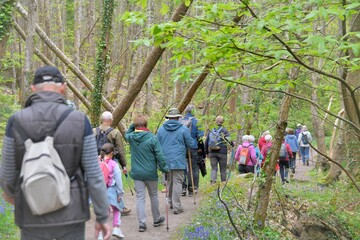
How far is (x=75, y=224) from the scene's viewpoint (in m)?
2.94

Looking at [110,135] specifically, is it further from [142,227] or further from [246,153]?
[246,153]

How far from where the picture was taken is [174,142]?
8562mm

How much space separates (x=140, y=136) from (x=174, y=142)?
152 centimetres

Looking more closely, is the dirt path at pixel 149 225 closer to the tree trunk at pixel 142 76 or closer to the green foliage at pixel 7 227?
the green foliage at pixel 7 227

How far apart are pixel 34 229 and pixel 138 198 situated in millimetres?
4543

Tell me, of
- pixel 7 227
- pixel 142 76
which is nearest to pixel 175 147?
pixel 142 76

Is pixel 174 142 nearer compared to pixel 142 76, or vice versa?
pixel 174 142

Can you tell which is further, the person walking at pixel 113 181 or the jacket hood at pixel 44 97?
the person walking at pixel 113 181

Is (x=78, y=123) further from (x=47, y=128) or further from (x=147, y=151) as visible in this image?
(x=147, y=151)

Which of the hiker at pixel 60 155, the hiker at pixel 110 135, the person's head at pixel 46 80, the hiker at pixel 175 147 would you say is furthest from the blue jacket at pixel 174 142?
the person's head at pixel 46 80

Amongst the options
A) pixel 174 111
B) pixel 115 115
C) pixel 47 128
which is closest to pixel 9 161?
pixel 47 128

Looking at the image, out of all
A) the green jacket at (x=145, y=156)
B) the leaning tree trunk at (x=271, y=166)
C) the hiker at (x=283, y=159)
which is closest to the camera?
the leaning tree trunk at (x=271, y=166)

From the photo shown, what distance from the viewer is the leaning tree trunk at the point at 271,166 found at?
23.0 ft

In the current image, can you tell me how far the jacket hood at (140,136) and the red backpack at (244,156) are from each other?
6.11 meters
